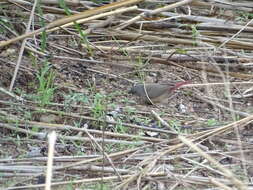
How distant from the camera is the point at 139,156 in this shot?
3084mm

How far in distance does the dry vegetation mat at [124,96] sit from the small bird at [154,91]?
0.05 meters

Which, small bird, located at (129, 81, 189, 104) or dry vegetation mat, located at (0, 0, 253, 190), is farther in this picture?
small bird, located at (129, 81, 189, 104)

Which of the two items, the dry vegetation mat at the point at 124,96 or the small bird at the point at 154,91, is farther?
the small bird at the point at 154,91

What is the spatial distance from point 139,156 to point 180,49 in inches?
53.1

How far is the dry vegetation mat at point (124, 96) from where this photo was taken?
292 cm

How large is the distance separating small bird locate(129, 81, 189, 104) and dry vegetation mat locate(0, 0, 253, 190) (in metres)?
0.05

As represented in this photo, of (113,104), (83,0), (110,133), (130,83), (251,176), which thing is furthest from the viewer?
(83,0)

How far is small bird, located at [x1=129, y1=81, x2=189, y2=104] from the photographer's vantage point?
375 cm

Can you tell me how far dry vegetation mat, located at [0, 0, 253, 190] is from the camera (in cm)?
292

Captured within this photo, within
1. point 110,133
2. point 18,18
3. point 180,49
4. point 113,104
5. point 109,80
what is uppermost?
point 18,18

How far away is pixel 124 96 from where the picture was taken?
151 inches

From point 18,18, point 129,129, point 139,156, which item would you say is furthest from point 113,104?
point 18,18

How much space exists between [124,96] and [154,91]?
19 centimetres

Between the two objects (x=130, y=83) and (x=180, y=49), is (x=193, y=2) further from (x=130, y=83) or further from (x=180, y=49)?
(x=130, y=83)
